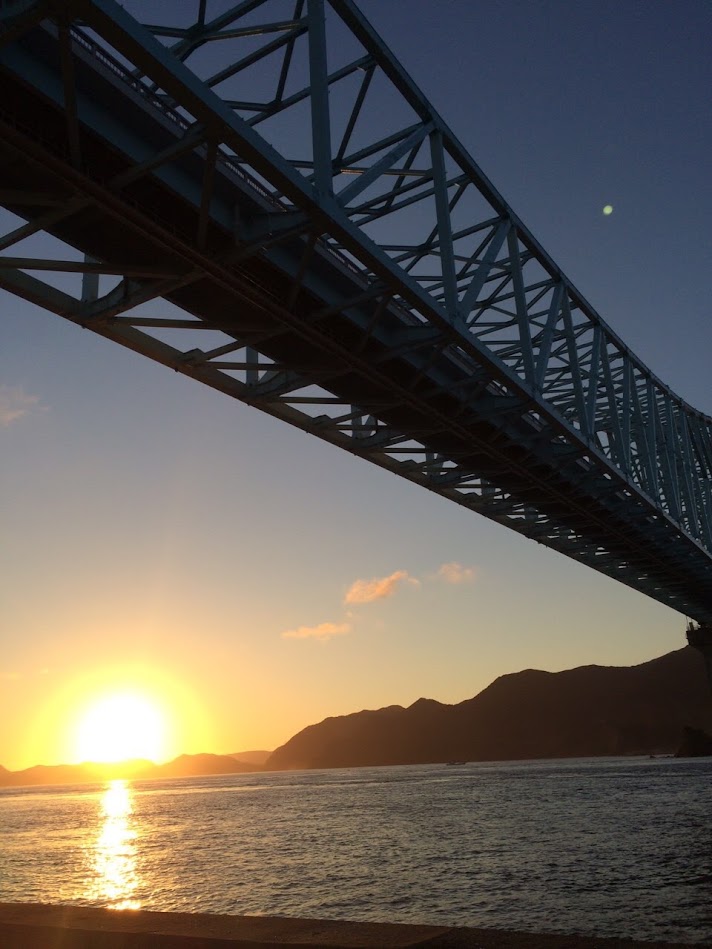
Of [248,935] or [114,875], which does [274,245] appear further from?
[114,875]

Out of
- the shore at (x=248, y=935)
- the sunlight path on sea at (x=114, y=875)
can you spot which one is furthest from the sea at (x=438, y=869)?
the shore at (x=248, y=935)

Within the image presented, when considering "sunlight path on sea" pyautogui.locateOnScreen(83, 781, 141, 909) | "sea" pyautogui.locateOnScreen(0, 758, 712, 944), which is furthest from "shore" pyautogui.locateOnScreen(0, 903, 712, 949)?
"sunlight path on sea" pyautogui.locateOnScreen(83, 781, 141, 909)

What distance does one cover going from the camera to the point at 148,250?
14.6 metres

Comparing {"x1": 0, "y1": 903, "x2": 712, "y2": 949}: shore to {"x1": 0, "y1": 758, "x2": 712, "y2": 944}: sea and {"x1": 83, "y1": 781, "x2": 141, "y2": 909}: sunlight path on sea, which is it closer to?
{"x1": 0, "y1": 758, "x2": 712, "y2": 944}: sea

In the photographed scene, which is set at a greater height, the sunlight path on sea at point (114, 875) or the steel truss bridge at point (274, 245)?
the steel truss bridge at point (274, 245)

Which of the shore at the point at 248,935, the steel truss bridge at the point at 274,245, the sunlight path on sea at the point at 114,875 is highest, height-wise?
the steel truss bridge at the point at 274,245

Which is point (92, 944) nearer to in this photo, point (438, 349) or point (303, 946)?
point (303, 946)

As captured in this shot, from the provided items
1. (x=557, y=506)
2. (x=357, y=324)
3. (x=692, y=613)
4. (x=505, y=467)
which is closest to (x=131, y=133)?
(x=357, y=324)

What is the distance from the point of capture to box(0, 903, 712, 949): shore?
31.7 ft

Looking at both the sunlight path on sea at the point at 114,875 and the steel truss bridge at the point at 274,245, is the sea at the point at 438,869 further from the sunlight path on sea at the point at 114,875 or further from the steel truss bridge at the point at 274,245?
the steel truss bridge at the point at 274,245

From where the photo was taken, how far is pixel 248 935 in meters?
11.0

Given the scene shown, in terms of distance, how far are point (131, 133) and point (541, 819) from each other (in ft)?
117

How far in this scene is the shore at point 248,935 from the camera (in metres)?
9.66

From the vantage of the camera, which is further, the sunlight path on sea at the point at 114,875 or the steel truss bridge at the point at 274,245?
the sunlight path on sea at the point at 114,875
